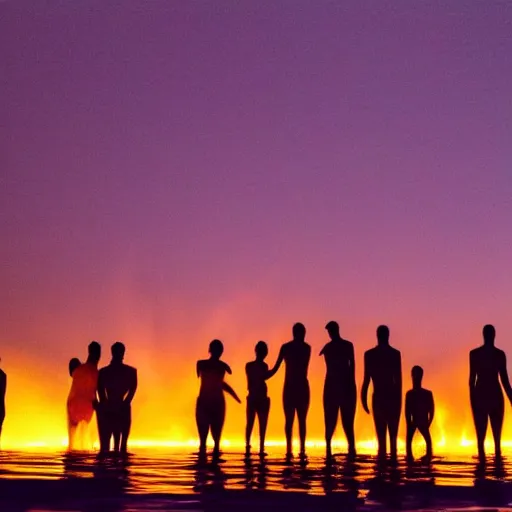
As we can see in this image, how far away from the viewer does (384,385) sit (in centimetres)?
1480

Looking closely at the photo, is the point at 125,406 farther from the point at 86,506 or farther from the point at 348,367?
the point at 86,506

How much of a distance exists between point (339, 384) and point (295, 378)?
891 mm

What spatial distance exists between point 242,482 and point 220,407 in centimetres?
872

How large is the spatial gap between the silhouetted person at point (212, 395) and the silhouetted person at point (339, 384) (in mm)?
1590

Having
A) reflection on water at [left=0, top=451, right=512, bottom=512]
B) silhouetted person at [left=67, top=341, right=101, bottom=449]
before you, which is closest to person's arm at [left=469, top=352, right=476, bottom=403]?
reflection on water at [left=0, top=451, right=512, bottom=512]

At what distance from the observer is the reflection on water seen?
5.21m

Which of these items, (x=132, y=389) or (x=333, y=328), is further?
(x=132, y=389)

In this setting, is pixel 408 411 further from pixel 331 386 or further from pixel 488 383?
pixel 488 383

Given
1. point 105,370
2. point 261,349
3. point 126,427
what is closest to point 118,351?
point 105,370

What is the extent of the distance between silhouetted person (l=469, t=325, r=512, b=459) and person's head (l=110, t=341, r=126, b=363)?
577 cm

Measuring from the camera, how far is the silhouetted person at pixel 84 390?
17031mm

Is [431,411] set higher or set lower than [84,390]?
lower

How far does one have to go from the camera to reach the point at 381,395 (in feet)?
48.8

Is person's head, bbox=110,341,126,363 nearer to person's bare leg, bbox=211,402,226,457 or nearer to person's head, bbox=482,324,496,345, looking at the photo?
person's bare leg, bbox=211,402,226,457
